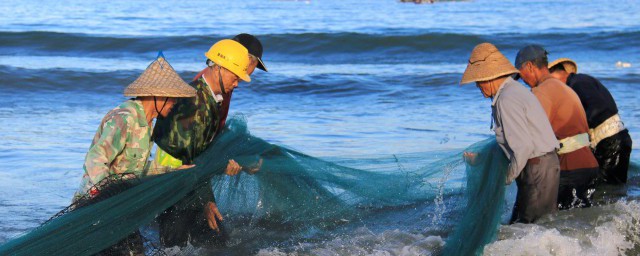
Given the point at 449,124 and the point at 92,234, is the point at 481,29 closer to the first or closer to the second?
the point at 449,124

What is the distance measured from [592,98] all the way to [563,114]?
1.45m

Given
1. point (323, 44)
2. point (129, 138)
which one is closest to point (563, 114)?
point (129, 138)

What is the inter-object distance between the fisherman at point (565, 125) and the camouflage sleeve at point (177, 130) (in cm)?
237

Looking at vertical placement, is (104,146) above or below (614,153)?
above

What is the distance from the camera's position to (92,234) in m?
4.38

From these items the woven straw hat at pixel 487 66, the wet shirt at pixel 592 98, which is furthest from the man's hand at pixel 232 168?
the wet shirt at pixel 592 98

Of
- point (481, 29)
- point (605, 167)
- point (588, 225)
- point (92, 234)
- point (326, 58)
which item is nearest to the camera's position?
point (92, 234)

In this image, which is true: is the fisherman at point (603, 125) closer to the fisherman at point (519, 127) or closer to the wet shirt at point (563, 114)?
the wet shirt at point (563, 114)

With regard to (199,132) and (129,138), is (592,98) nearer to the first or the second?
(199,132)

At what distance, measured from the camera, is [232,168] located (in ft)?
16.2

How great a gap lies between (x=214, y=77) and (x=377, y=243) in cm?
152

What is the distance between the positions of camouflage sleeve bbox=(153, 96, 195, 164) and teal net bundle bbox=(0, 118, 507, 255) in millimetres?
143

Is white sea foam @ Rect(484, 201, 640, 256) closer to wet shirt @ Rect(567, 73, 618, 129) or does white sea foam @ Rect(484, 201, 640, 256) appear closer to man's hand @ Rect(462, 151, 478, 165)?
man's hand @ Rect(462, 151, 478, 165)

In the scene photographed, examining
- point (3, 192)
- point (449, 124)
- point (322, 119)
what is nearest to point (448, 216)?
point (3, 192)
